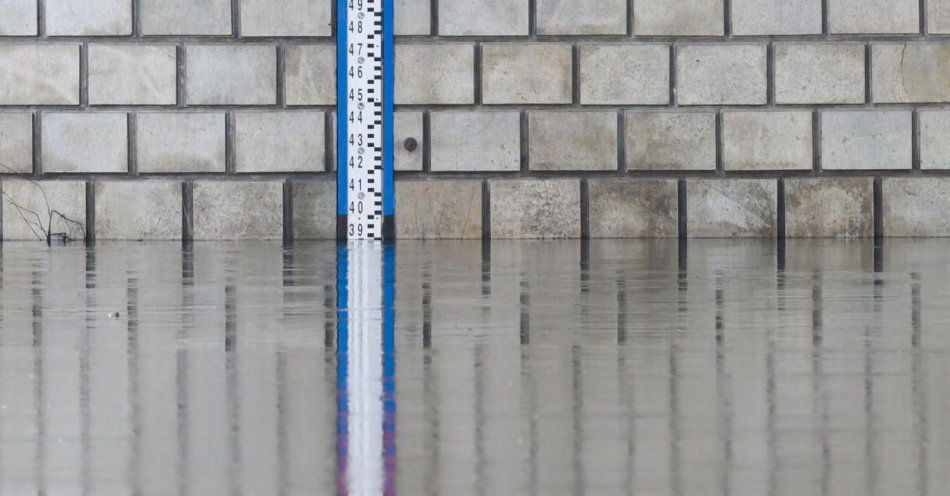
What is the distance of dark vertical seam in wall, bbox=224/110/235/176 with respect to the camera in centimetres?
1580

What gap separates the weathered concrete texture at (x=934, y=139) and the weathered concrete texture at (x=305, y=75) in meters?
5.21

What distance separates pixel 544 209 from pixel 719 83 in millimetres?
1877

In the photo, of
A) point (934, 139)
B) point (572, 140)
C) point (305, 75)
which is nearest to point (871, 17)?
point (934, 139)

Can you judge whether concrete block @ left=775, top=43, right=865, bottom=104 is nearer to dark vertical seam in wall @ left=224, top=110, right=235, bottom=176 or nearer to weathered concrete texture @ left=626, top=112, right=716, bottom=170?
weathered concrete texture @ left=626, top=112, right=716, bottom=170

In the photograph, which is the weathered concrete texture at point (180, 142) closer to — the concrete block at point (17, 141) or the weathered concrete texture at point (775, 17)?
the concrete block at point (17, 141)

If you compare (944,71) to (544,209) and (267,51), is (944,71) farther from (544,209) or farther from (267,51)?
(267,51)

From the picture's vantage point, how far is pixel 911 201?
16.0 m

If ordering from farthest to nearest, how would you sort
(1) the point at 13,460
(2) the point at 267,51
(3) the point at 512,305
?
1. (2) the point at 267,51
2. (3) the point at 512,305
3. (1) the point at 13,460

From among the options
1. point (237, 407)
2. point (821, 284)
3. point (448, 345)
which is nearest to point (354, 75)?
point (821, 284)

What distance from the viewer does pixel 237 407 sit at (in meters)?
4.88

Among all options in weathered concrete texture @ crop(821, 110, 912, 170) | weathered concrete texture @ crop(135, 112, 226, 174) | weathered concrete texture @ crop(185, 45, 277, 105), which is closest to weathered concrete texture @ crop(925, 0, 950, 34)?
weathered concrete texture @ crop(821, 110, 912, 170)

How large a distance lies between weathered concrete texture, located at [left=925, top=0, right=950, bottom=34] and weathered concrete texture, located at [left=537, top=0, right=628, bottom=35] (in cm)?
269

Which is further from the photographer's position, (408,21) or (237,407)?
(408,21)

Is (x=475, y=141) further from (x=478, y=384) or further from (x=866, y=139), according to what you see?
(x=478, y=384)
